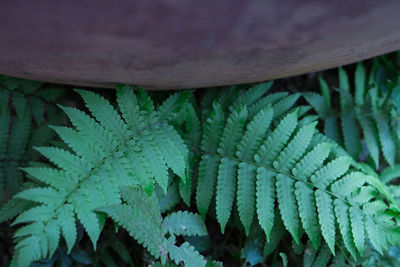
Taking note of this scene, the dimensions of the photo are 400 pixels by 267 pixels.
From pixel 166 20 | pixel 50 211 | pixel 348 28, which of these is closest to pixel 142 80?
pixel 166 20

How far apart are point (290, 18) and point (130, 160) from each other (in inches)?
46.1

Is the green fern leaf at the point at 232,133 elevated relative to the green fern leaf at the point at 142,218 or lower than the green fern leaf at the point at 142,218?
elevated

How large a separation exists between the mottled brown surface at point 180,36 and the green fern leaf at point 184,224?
875 mm

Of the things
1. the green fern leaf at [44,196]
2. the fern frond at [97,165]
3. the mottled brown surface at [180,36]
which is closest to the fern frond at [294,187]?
the fern frond at [97,165]

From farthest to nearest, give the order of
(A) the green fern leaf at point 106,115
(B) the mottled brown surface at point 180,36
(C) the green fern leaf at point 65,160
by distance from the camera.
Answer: (A) the green fern leaf at point 106,115 → (C) the green fern leaf at point 65,160 → (B) the mottled brown surface at point 180,36

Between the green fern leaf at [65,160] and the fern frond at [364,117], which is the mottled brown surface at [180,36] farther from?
the fern frond at [364,117]

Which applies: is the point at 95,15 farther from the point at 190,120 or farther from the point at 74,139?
the point at 190,120

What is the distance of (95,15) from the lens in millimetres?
1501

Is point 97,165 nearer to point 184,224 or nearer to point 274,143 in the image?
point 184,224

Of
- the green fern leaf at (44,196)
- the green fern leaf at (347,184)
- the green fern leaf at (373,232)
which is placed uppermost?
the green fern leaf at (44,196)

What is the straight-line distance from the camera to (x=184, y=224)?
91.8 inches

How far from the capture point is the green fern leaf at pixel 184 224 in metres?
2.31

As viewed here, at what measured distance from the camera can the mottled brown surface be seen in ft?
4.92

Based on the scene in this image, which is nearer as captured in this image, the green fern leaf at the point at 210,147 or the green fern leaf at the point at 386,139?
the green fern leaf at the point at 210,147
